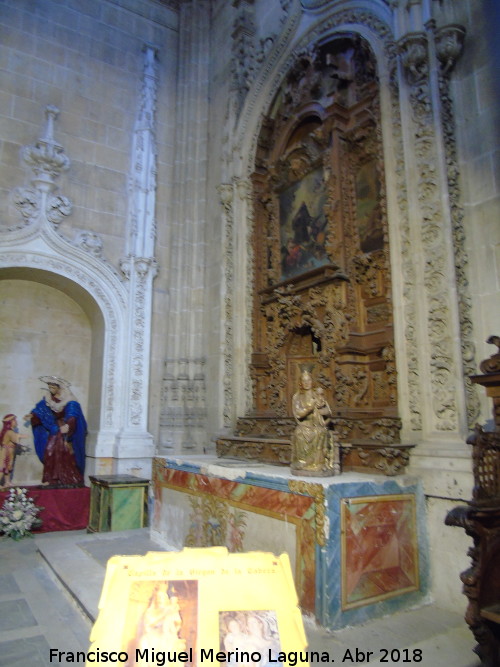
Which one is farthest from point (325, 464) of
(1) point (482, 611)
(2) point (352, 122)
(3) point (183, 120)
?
(3) point (183, 120)

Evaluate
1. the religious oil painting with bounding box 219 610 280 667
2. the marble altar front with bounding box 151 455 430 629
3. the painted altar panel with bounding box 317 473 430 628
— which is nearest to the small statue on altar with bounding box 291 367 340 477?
the marble altar front with bounding box 151 455 430 629

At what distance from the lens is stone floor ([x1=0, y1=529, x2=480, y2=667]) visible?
314cm

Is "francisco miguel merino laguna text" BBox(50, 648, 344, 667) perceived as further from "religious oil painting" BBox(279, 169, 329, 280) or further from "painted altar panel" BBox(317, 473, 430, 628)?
"religious oil painting" BBox(279, 169, 329, 280)

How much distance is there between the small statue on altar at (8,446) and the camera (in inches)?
296

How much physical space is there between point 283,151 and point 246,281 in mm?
1986

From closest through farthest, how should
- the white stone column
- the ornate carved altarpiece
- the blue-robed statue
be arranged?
the ornate carved altarpiece < the blue-robed statue < the white stone column

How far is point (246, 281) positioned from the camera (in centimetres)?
760

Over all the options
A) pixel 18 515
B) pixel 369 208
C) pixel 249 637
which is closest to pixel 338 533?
pixel 249 637

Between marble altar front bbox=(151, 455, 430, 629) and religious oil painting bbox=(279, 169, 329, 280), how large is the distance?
302cm

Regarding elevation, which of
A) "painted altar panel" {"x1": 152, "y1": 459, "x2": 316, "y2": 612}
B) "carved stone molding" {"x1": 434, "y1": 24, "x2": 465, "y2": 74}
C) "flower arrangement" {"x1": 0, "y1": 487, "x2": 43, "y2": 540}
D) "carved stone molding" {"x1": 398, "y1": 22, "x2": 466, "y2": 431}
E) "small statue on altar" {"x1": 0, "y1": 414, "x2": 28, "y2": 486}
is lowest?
"flower arrangement" {"x1": 0, "y1": 487, "x2": 43, "y2": 540}

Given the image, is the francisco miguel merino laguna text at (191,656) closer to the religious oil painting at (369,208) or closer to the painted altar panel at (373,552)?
the painted altar panel at (373,552)

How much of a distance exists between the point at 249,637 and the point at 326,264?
15.3 ft

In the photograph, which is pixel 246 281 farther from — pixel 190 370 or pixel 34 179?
pixel 34 179

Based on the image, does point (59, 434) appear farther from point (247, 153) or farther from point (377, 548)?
point (377, 548)
